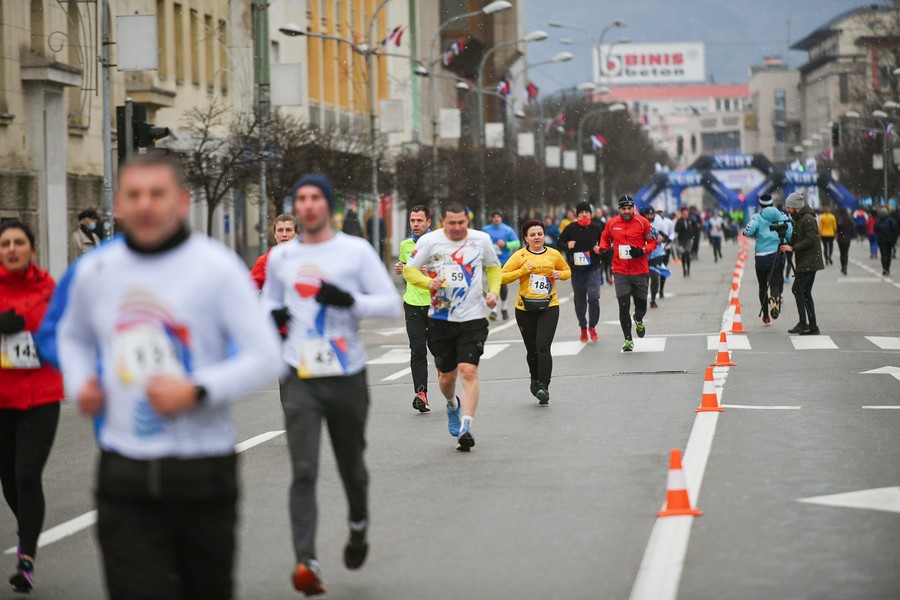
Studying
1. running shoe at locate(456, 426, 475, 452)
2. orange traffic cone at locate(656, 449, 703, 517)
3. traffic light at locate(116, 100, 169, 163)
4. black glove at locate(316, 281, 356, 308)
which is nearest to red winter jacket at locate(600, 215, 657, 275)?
traffic light at locate(116, 100, 169, 163)

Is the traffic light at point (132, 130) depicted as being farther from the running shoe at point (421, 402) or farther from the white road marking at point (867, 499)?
the white road marking at point (867, 499)

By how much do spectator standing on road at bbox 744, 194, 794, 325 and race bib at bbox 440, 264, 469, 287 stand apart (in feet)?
39.3

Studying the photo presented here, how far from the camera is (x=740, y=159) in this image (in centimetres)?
8856

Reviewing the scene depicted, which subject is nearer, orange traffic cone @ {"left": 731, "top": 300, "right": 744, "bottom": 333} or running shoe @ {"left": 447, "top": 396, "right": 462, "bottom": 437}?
running shoe @ {"left": 447, "top": 396, "right": 462, "bottom": 437}

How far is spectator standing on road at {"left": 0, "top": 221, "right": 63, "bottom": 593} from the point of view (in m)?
7.54

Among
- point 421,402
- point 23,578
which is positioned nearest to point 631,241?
point 421,402

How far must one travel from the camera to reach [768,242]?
2356 centimetres

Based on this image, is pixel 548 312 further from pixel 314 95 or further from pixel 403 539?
pixel 314 95

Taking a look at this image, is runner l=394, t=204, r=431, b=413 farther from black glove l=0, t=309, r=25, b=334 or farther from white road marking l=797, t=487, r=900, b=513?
black glove l=0, t=309, r=25, b=334

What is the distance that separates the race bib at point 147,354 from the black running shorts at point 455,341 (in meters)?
6.64

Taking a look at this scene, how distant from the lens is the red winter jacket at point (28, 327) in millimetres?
7609

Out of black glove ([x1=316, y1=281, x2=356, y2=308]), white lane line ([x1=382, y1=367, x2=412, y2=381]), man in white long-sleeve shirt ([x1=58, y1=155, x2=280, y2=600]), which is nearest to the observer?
man in white long-sleeve shirt ([x1=58, y1=155, x2=280, y2=600])

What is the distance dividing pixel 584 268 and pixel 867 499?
13.2 meters

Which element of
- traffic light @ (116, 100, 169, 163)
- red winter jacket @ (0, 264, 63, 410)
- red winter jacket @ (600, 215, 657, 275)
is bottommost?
red winter jacket @ (0, 264, 63, 410)
